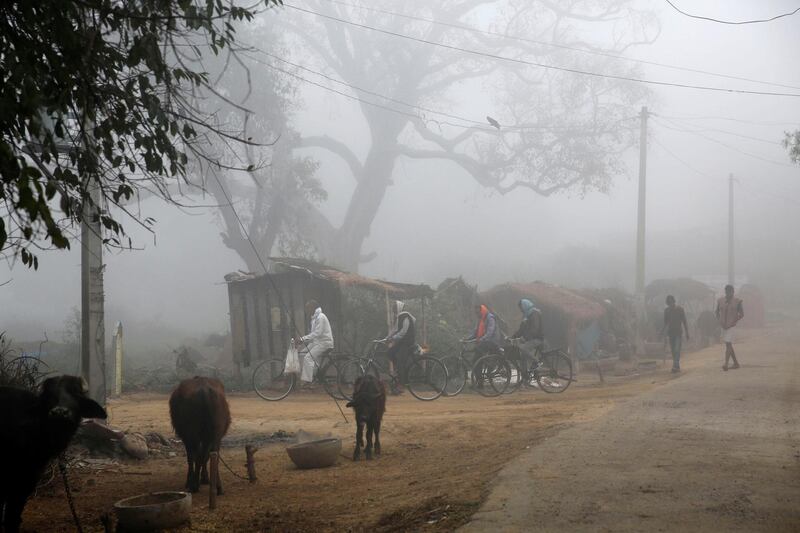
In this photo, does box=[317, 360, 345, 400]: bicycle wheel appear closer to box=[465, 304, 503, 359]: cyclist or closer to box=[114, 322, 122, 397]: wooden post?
box=[465, 304, 503, 359]: cyclist

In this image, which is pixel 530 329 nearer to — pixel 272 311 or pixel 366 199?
pixel 272 311

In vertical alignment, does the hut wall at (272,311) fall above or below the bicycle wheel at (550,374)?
above

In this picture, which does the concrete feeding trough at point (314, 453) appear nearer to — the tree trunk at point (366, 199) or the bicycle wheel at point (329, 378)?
the bicycle wheel at point (329, 378)

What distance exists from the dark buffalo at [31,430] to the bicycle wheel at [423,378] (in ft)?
34.5

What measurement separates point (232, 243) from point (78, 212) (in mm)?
23615

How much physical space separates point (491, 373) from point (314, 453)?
8.29 m

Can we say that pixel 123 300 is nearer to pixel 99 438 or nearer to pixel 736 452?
pixel 99 438

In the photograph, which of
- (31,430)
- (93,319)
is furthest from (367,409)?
(31,430)

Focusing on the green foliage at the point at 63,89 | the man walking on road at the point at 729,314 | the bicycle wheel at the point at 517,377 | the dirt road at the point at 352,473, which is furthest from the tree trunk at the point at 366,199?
the green foliage at the point at 63,89

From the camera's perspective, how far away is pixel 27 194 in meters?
3.72

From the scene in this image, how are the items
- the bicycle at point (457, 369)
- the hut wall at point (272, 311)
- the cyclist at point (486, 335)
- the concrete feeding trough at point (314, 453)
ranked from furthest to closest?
the hut wall at point (272, 311) → the bicycle at point (457, 369) → the cyclist at point (486, 335) → the concrete feeding trough at point (314, 453)

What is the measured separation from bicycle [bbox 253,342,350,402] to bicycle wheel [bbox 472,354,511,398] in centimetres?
264

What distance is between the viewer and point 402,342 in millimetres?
16734

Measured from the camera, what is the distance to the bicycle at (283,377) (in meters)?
16.7
